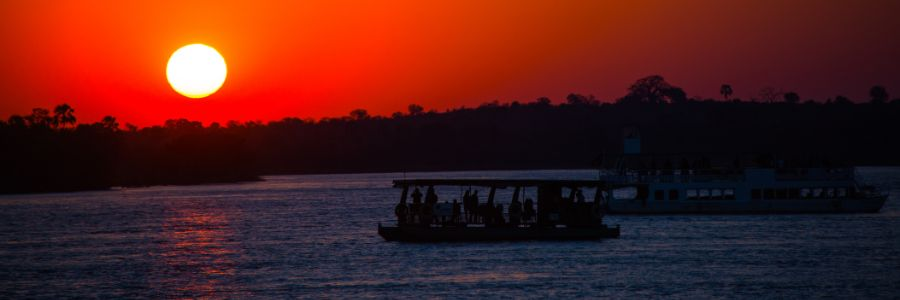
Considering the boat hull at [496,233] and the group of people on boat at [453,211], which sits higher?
the group of people on boat at [453,211]

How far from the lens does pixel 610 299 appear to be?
5056cm

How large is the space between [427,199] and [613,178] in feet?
92.8

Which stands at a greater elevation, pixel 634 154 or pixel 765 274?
pixel 634 154

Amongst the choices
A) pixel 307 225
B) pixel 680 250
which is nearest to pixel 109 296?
pixel 680 250

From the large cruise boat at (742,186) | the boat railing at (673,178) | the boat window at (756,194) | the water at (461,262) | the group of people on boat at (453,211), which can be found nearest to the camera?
the water at (461,262)

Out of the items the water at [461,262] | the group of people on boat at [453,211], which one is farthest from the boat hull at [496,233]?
the group of people on boat at [453,211]

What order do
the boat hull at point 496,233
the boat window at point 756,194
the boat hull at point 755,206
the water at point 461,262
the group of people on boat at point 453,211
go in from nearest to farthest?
the water at point 461,262 < the boat hull at point 496,233 < the group of people on boat at point 453,211 < the boat hull at point 755,206 < the boat window at point 756,194

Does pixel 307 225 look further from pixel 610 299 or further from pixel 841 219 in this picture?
pixel 610 299

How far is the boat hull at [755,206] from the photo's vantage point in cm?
9662

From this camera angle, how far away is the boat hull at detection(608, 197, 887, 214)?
317ft

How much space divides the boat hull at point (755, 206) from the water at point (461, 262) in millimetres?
804

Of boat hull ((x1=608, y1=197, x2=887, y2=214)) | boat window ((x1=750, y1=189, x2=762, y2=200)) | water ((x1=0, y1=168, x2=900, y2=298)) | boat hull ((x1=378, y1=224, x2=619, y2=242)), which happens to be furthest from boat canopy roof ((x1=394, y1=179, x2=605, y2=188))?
boat window ((x1=750, y1=189, x2=762, y2=200))

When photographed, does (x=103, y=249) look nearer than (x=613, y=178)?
Yes

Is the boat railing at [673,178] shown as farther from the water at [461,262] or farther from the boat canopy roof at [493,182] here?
the boat canopy roof at [493,182]
